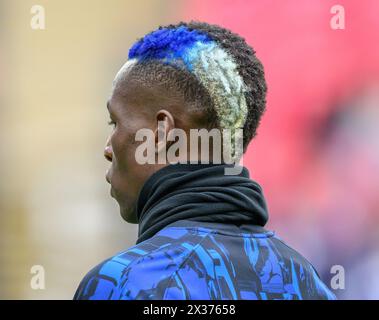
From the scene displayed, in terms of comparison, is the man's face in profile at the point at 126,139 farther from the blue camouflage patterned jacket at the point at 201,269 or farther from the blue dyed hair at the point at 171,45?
the blue camouflage patterned jacket at the point at 201,269

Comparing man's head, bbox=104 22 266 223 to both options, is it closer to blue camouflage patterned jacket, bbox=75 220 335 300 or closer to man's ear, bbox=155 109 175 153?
man's ear, bbox=155 109 175 153

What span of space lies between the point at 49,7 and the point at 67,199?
5.03 feet

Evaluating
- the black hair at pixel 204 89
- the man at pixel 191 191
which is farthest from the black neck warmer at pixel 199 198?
the black hair at pixel 204 89

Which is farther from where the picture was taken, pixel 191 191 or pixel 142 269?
pixel 191 191

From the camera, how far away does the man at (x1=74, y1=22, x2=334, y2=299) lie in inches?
64.1

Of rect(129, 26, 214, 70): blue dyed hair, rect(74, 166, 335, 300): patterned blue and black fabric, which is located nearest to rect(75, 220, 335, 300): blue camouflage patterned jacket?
rect(74, 166, 335, 300): patterned blue and black fabric

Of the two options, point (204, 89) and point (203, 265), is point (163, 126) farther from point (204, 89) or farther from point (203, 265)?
point (203, 265)

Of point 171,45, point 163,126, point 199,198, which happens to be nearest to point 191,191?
point 199,198

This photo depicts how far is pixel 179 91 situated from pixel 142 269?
1.58ft

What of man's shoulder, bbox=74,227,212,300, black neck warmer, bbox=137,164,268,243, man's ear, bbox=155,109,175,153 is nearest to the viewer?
man's shoulder, bbox=74,227,212,300

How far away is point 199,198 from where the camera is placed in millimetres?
1741
